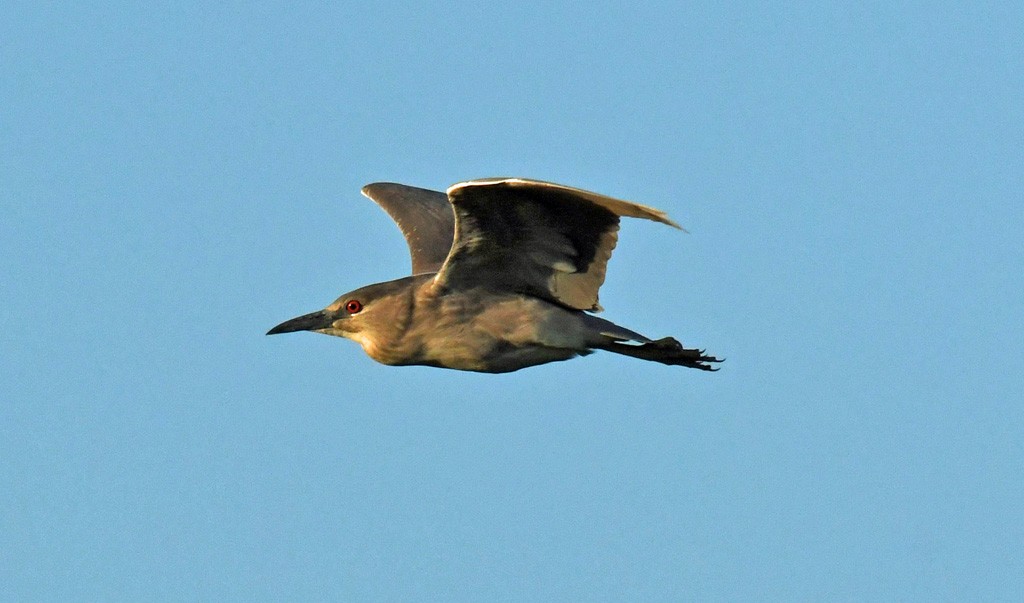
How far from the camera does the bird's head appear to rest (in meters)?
16.0

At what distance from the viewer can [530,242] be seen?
1545cm

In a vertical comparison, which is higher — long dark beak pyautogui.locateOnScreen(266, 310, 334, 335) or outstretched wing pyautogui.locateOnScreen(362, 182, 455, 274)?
outstretched wing pyautogui.locateOnScreen(362, 182, 455, 274)

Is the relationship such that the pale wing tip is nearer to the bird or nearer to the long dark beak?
the bird

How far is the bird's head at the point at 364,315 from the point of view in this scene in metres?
16.0

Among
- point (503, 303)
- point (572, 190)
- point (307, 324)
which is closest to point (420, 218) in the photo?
point (307, 324)

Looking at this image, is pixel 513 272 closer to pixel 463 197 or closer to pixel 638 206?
pixel 463 197

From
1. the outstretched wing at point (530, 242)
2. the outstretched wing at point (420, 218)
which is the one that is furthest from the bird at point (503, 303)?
the outstretched wing at point (420, 218)

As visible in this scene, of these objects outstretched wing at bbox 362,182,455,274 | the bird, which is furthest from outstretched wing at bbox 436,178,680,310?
A: outstretched wing at bbox 362,182,455,274

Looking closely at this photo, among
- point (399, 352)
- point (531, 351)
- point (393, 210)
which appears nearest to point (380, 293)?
point (399, 352)

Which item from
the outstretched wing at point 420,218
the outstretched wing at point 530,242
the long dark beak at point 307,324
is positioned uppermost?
the outstretched wing at point 420,218

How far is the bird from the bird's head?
0.03ft

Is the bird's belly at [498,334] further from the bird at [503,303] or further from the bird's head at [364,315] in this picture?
the bird's head at [364,315]

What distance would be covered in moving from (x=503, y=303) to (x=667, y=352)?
193cm

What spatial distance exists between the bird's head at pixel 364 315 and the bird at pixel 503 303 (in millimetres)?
10
